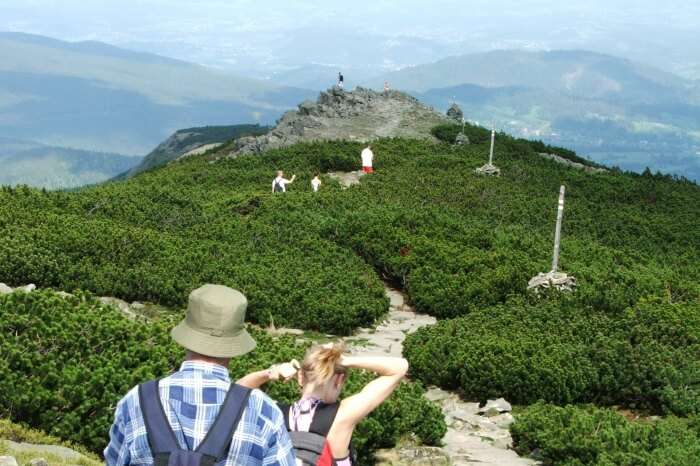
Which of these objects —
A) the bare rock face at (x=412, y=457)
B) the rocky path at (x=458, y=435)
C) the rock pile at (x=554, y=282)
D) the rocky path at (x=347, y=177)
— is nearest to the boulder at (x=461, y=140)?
the rocky path at (x=347, y=177)

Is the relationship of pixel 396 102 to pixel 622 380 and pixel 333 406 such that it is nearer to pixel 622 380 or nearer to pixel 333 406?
pixel 622 380

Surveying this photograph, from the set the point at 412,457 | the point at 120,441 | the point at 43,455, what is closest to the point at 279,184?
the point at 412,457

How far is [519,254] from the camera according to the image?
21.0m

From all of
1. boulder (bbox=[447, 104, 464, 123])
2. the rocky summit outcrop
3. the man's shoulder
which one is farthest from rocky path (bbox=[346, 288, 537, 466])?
boulder (bbox=[447, 104, 464, 123])

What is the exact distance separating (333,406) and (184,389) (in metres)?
1.28

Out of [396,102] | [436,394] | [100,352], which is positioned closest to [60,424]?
[100,352]

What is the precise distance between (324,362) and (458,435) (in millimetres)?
6596

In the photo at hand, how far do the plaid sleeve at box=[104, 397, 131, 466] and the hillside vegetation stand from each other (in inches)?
160

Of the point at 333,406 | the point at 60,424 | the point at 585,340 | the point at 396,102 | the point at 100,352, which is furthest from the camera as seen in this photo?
the point at 396,102

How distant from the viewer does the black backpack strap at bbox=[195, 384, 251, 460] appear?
4.62 m

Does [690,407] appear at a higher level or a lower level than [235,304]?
lower

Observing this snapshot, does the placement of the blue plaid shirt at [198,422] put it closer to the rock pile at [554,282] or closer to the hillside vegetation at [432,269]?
the hillside vegetation at [432,269]

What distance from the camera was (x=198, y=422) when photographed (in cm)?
467

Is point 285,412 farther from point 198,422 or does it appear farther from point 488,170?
point 488,170
